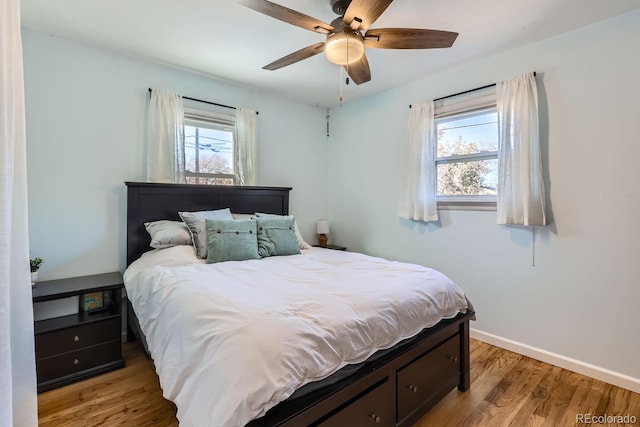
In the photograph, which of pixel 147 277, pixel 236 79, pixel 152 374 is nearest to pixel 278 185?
pixel 236 79

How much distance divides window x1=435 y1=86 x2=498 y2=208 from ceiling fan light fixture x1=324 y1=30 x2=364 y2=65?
1.51 metres

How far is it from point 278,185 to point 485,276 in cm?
252

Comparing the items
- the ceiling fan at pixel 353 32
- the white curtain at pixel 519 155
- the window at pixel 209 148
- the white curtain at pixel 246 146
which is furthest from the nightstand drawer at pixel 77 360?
the white curtain at pixel 519 155

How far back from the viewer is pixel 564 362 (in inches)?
93.3

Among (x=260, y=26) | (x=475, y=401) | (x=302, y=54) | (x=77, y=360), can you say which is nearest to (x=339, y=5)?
(x=302, y=54)

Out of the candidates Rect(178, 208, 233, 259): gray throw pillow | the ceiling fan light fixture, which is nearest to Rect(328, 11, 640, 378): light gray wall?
the ceiling fan light fixture

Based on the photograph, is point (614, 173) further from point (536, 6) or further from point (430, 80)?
point (430, 80)

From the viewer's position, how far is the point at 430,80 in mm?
3215

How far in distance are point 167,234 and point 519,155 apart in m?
3.02

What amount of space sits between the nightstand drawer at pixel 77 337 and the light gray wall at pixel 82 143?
624mm

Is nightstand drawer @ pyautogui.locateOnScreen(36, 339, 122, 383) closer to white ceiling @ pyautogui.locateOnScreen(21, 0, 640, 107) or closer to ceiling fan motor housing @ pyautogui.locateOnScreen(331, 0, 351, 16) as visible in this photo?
white ceiling @ pyautogui.locateOnScreen(21, 0, 640, 107)

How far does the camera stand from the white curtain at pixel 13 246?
0.78 metres

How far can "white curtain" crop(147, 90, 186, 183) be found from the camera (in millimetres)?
2883

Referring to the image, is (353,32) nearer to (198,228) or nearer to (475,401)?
(198,228)
